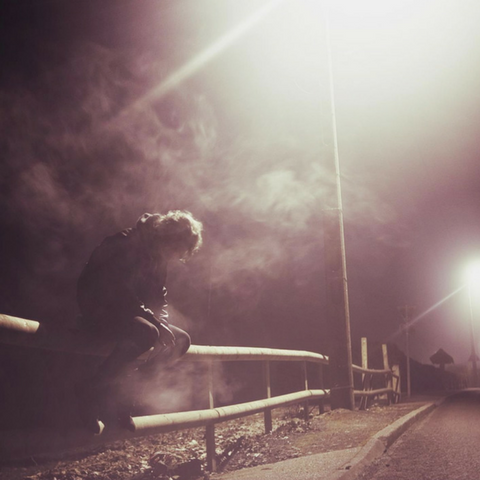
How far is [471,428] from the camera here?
732 cm

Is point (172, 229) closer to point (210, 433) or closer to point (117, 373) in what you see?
point (117, 373)

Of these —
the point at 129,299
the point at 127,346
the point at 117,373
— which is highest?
the point at 129,299

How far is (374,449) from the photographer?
491 cm

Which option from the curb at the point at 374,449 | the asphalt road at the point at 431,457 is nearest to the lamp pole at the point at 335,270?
the curb at the point at 374,449

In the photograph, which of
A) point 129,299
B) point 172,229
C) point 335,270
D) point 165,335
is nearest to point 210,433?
point 165,335

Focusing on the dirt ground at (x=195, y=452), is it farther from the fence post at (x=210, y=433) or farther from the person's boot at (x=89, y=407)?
the person's boot at (x=89, y=407)

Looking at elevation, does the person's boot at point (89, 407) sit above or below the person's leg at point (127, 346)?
below

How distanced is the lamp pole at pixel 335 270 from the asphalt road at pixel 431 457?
59.0 inches

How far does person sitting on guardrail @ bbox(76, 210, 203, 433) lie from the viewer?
123 inches

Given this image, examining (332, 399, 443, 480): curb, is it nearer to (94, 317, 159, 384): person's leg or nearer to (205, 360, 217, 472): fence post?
(205, 360, 217, 472): fence post

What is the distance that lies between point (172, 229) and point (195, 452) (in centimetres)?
366

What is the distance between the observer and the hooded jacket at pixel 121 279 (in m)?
3.25

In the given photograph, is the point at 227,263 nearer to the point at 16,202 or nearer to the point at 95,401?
the point at 16,202

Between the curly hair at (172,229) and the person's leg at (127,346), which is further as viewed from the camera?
the curly hair at (172,229)
